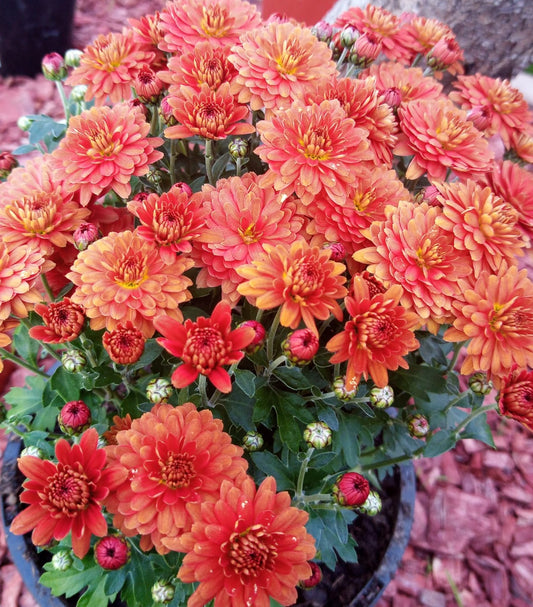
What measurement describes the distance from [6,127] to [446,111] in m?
2.83

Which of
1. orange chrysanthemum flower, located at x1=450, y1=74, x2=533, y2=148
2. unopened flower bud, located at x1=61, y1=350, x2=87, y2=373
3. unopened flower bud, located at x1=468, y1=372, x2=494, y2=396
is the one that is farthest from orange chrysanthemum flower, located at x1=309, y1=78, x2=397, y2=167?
unopened flower bud, located at x1=61, y1=350, x2=87, y2=373

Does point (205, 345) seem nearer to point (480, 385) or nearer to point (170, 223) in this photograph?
point (170, 223)

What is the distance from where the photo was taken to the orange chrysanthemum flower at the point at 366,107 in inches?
48.1

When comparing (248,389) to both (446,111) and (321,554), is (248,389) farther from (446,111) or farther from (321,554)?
(446,111)

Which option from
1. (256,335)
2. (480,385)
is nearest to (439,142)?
(480,385)

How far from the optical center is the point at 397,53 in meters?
1.58

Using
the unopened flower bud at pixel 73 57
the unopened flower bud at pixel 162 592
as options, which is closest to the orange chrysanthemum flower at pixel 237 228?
the unopened flower bud at pixel 162 592

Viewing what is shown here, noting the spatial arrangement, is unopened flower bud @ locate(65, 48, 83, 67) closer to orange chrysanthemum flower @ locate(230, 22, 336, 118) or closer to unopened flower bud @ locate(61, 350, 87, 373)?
orange chrysanthemum flower @ locate(230, 22, 336, 118)

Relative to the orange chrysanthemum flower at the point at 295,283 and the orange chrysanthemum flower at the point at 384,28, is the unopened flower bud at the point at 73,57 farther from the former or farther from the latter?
the orange chrysanthemum flower at the point at 295,283

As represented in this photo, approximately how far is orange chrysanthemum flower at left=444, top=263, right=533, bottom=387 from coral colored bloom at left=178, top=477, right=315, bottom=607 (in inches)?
19.8

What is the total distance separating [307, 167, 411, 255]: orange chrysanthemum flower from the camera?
1.13 metres

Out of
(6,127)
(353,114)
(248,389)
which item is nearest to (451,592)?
(248,389)

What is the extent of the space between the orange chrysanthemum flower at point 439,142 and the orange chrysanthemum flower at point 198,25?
51cm

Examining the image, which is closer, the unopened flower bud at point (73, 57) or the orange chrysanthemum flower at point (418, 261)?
the orange chrysanthemum flower at point (418, 261)
